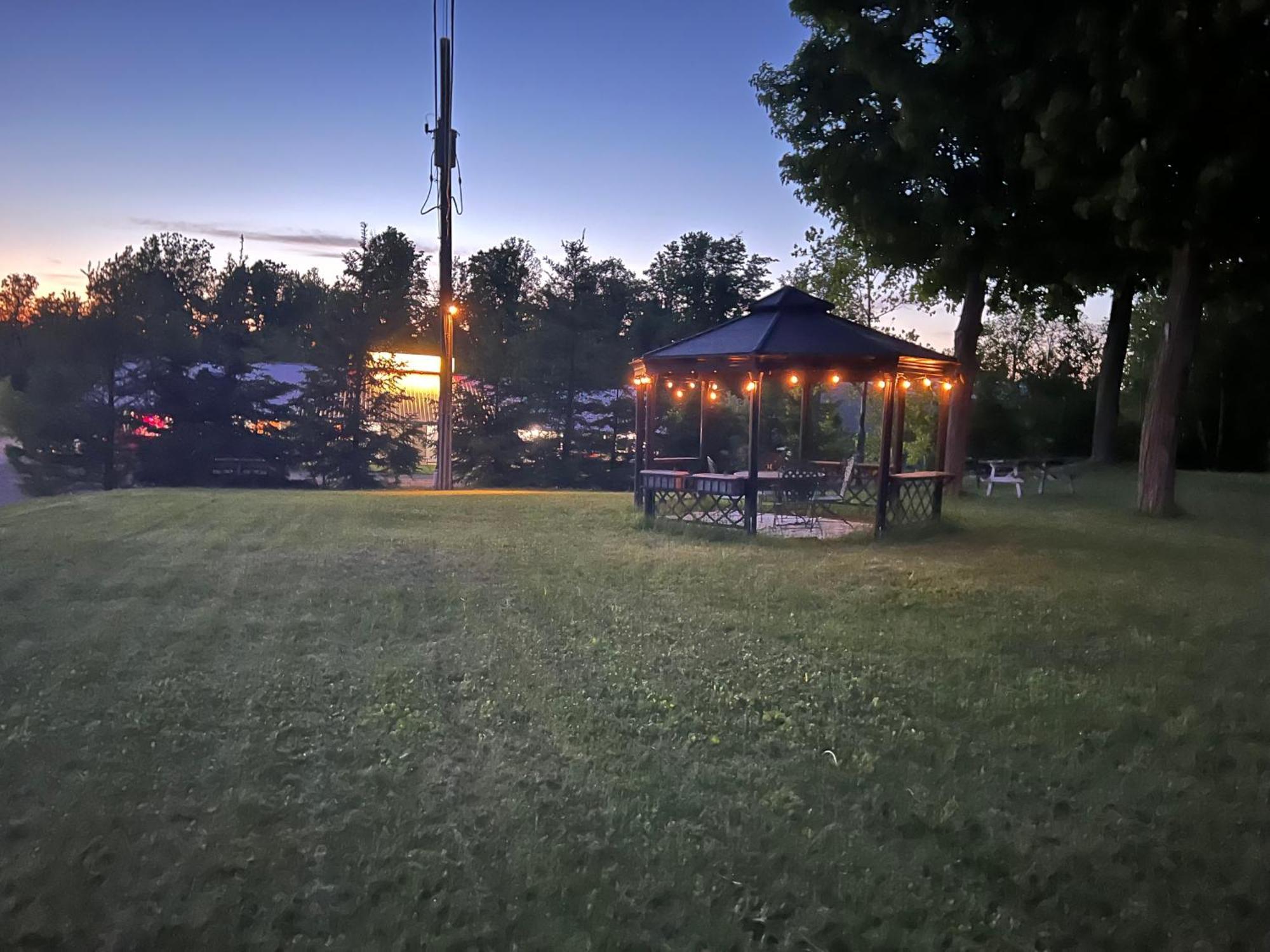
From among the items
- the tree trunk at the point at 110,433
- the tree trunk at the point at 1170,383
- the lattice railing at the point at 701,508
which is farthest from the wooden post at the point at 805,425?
the tree trunk at the point at 110,433

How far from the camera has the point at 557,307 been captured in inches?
1396

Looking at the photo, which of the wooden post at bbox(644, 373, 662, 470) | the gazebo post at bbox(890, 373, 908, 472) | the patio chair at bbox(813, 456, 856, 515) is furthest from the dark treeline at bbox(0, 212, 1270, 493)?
the wooden post at bbox(644, 373, 662, 470)

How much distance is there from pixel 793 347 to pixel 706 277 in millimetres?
34954

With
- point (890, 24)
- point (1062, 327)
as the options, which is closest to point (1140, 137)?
point (890, 24)

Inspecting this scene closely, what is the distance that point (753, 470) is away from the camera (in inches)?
503

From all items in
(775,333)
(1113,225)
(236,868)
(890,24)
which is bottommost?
(236,868)

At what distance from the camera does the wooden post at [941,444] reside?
1439 centimetres

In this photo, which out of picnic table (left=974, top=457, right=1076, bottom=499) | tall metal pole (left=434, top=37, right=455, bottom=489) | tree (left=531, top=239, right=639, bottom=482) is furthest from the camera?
tree (left=531, top=239, right=639, bottom=482)

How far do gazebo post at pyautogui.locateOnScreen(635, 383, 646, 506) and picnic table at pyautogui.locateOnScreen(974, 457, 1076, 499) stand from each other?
8.93m

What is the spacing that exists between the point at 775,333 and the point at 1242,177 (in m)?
7.34

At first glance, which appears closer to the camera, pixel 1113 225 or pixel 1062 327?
pixel 1113 225

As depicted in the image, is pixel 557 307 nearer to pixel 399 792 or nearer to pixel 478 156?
pixel 478 156

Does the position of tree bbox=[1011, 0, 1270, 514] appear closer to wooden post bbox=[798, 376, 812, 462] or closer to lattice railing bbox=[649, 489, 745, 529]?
wooden post bbox=[798, 376, 812, 462]

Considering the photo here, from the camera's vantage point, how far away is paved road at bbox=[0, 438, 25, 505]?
29.5 meters
